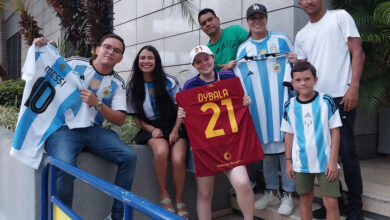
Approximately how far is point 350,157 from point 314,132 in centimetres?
56

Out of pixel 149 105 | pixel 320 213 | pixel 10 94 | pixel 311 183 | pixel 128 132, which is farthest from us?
pixel 10 94

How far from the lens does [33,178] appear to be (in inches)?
134

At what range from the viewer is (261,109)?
3.77 metres

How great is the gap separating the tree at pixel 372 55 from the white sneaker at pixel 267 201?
Result: 1.59m

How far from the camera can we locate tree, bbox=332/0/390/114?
4.03 m

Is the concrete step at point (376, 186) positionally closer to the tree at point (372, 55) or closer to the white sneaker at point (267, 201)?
the white sneaker at point (267, 201)

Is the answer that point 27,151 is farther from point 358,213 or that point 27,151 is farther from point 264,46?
point 358,213

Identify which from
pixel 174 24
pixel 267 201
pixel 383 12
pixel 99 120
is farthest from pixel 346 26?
pixel 174 24

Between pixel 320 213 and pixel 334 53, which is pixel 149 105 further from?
pixel 320 213

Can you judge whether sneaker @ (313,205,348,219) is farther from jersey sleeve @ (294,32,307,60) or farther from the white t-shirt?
jersey sleeve @ (294,32,307,60)

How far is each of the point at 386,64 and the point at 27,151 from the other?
13.6 feet

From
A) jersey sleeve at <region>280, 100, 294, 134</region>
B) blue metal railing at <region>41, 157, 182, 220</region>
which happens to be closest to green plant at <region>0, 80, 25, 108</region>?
blue metal railing at <region>41, 157, 182, 220</region>

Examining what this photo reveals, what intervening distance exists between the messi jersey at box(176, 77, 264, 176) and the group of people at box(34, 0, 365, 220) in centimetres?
13

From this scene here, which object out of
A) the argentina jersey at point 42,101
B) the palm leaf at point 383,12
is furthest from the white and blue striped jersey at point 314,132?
the argentina jersey at point 42,101
